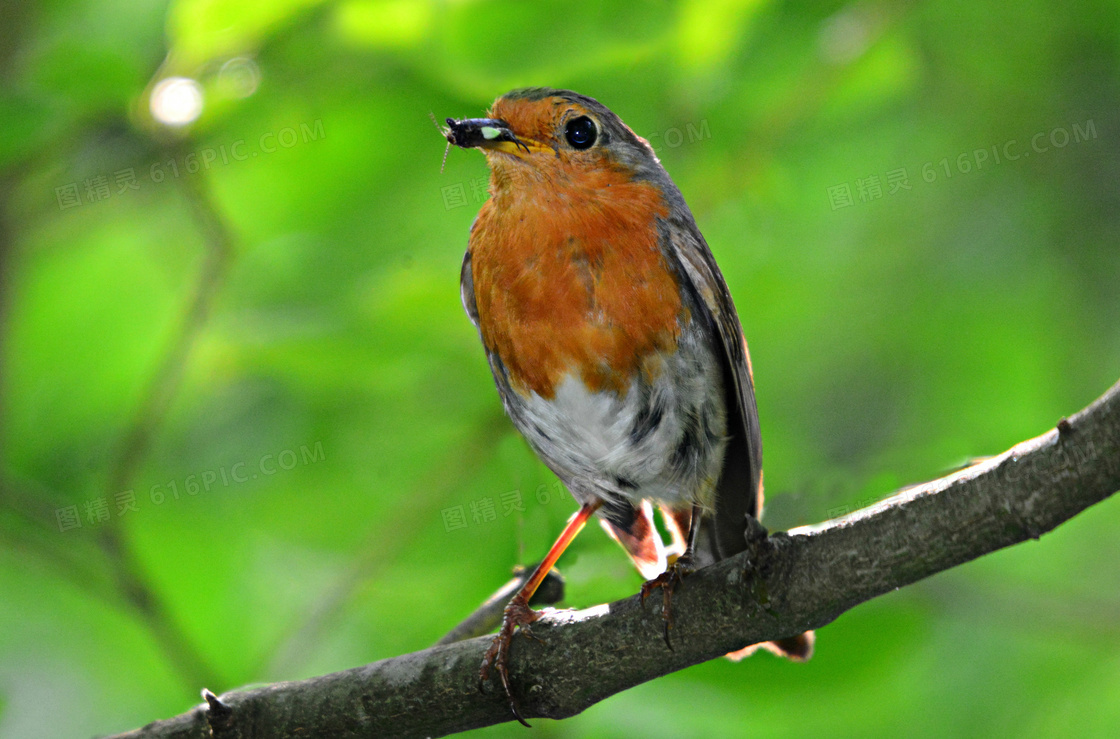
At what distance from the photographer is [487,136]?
12.3 feet

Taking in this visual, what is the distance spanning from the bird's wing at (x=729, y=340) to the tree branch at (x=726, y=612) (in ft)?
2.69

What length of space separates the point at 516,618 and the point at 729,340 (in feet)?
4.21

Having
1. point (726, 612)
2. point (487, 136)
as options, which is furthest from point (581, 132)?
point (726, 612)

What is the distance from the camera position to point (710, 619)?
118 inches

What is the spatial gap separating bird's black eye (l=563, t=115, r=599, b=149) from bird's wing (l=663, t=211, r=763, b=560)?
43 cm

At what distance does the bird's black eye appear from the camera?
3975mm

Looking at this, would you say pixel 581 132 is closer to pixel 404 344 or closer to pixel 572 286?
pixel 572 286

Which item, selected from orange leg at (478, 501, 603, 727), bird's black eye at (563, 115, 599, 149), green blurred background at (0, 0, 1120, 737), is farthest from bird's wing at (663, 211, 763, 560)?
orange leg at (478, 501, 603, 727)

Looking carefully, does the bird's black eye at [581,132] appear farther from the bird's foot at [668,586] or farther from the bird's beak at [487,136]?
the bird's foot at [668,586]

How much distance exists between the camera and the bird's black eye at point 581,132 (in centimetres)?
397

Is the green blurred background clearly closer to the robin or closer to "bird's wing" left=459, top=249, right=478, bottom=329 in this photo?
"bird's wing" left=459, top=249, right=478, bottom=329

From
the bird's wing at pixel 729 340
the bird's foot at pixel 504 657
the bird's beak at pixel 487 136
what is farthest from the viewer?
the bird's wing at pixel 729 340

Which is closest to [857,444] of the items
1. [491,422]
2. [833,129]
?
[833,129]

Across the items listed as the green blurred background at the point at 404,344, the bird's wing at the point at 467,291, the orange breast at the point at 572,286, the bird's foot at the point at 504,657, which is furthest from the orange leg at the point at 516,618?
the bird's wing at the point at 467,291
